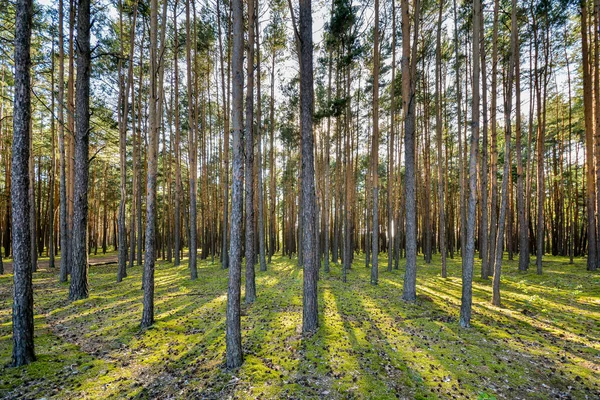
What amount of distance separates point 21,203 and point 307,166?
18.0 ft

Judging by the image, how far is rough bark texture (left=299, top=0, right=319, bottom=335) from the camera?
632 cm

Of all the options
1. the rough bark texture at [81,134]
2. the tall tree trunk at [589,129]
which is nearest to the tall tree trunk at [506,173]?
the tall tree trunk at [589,129]

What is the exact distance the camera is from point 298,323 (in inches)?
276

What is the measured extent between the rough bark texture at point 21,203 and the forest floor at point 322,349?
0.50 m

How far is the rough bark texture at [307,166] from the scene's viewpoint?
249 inches

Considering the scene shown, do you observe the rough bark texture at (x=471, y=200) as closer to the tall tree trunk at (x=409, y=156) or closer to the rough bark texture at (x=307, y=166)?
the tall tree trunk at (x=409, y=156)

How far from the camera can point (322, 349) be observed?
543cm

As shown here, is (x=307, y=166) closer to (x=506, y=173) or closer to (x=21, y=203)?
(x=21, y=203)

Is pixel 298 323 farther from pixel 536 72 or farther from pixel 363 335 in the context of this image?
pixel 536 72

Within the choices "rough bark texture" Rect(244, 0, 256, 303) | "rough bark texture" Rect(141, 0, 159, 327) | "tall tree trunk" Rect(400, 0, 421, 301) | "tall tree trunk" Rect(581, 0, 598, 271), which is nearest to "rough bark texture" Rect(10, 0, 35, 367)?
"rough bark texture" Rect(141, 0, 159, 327)

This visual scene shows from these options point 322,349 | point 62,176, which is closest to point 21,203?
point 322,349

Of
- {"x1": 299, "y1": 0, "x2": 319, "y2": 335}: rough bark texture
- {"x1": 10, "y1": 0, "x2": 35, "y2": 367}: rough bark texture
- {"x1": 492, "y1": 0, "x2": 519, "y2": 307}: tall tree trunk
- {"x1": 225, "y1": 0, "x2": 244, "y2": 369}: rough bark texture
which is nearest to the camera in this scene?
{"x1": 10, "y1": 0, "x2": 35, "y2": 367}: rough bark texture

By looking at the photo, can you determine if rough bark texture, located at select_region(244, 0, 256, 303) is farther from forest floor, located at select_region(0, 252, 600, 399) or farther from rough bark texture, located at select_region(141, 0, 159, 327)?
rough bark texture, located at select_region(141, 0, 159, 327)

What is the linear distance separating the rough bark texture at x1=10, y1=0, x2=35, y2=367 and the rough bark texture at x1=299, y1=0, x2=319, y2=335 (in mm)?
5255
